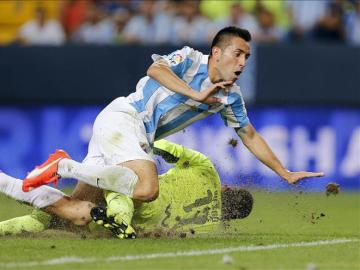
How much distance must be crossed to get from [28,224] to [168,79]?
170 cm

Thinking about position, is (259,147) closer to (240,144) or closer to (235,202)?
(235,202)

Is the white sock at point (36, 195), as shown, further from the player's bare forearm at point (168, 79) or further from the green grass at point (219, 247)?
the player's bare forearm at point (168, 79)

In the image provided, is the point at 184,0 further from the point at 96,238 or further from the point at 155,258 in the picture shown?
the point at 155,258

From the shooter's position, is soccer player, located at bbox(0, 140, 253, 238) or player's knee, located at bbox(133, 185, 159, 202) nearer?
player's knee, located at bbox(133, 185, 159, 202)

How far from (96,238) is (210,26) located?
356 inches

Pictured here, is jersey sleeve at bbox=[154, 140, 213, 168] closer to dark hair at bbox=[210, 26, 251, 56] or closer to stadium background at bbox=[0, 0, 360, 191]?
dark hair at bbox=[210, 26, 251, 56]

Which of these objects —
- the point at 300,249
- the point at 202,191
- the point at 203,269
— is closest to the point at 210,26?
the point at 202,191

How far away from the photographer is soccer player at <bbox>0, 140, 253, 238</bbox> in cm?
980

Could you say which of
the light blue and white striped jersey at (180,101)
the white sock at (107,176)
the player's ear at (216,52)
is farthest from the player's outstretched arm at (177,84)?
the white sock at (107,176)

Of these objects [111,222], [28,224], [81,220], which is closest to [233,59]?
[111,222]

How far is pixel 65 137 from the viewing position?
17844 mm

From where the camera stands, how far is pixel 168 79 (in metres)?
9.70

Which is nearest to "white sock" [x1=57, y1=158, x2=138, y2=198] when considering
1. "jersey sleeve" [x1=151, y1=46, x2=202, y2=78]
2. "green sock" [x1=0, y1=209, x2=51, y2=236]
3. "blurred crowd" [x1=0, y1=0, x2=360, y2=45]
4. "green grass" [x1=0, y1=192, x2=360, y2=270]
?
"green grass" [x1=0, y1=192, x2=360, y2=270]

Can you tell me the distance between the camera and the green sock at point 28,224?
393 inches
